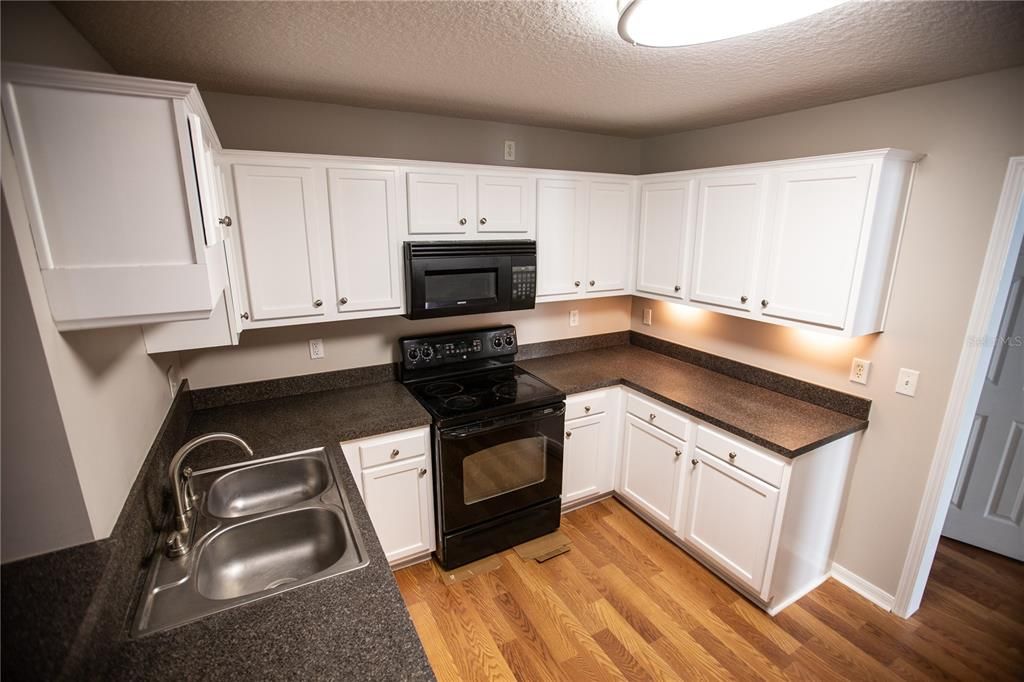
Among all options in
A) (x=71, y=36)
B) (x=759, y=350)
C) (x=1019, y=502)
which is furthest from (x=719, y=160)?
(x=71, y=36)

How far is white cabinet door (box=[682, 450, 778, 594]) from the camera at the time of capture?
2.10 metres

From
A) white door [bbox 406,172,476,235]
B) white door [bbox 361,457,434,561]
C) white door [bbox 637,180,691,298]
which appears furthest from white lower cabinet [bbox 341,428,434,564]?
white door [bbox 637,180,691,298]

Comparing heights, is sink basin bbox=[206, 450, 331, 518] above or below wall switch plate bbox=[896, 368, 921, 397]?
below

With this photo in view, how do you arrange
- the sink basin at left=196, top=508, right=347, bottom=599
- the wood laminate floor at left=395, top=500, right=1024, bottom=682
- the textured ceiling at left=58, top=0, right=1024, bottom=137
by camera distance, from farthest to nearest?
the wood laminate floor at left=395, top=500, right=1024, bottom=682, the sink basin at left=196, top=508, right=347, bottom=599, the textured ceiling at left=58, top=0, right=1024, bottom=137

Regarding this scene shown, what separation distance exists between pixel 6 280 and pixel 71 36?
96 centimetres

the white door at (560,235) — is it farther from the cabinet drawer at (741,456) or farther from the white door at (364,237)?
the cabinet drawer at (741,456)

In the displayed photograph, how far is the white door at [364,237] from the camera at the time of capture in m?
2.13

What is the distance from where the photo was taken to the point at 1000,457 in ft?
8.09

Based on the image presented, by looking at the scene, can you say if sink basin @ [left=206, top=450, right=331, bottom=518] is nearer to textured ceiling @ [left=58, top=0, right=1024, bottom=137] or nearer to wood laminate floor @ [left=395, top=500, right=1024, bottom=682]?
wood laminate floor @ [left=395, top=500, right=1024, bottom=682]

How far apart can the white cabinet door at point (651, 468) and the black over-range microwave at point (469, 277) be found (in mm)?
1030

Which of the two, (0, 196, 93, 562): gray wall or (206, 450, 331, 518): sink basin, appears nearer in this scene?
(0, 196, 93, 562): gray wall

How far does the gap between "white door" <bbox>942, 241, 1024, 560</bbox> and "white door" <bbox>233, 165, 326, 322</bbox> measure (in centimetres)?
344

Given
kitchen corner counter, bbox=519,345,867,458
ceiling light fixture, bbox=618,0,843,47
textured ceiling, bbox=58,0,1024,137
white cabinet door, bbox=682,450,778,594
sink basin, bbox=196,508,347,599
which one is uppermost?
textured ceiling, bbox=58,0,1024,137

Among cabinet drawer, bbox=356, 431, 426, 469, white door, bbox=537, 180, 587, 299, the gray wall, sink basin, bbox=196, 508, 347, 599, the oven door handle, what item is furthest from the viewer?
white door, bbox=537, 180, 587, 299
